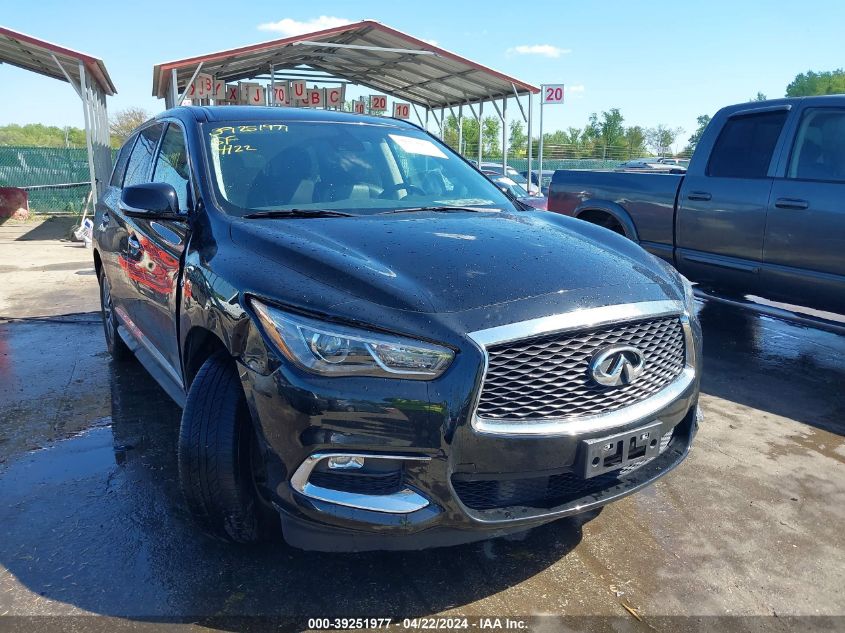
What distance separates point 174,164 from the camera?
11.6 ft

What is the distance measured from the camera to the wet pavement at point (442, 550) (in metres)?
2.47

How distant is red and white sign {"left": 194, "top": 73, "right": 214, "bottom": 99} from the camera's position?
17156mm

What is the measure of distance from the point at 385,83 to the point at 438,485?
21.4 meters

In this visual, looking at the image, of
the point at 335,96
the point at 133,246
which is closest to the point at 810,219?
the point at 133,246

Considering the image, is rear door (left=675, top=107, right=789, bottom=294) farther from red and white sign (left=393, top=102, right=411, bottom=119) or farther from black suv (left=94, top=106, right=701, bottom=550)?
red and white sign (left=393, top=102, right=411, bottom=119)

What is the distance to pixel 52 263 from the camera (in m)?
11.0

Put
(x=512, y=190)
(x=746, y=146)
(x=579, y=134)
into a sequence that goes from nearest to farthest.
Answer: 1. (x=512, y=190)
2. (x=746, y=146)
3. (x=579, y=134)

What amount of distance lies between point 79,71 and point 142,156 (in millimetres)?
13265

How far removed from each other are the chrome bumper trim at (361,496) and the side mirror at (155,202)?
4.79 feet

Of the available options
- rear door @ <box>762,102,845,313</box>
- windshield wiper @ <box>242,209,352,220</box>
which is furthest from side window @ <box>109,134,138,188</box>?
rear door @ <box>762,102,845,313</box>

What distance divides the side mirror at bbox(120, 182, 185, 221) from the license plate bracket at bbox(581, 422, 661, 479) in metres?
2.02

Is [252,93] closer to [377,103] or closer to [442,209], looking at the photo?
[377,103]

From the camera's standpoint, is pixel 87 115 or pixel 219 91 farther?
pixel 219 91

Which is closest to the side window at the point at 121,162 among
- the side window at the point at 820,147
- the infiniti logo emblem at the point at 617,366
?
the infiniti logo emblem at the point at 617,366
